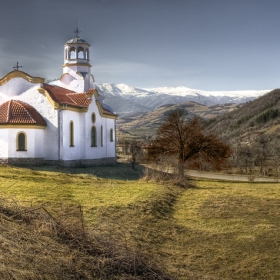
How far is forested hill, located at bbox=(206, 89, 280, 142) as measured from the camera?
76.9 meters

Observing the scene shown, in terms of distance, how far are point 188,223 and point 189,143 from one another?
1590 cm

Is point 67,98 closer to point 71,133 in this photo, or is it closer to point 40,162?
point 71,133

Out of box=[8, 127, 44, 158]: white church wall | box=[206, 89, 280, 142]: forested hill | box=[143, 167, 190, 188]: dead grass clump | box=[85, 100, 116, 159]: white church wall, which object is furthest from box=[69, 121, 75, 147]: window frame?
box=[206, 89, 280, 142]: forested hill

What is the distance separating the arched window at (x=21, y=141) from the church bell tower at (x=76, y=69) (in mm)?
10199

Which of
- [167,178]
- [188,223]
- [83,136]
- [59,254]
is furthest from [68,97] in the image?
[59,254]

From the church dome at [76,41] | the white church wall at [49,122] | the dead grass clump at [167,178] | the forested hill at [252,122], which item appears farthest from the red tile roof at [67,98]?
the forested hill at [252,122]

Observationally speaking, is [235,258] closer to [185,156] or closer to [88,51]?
[185,156]

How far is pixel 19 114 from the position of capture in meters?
28.2

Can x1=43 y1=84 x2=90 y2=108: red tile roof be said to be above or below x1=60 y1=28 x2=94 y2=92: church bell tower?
below

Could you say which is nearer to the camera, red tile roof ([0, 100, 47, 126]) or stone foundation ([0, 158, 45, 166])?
stone foundation ([0, 158, 45, 166])

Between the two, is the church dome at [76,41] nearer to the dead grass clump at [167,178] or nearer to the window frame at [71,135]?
the window frame at [71,135]

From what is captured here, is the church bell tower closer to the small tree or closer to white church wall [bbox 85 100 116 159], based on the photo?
white church wall [bbox 85 100 116 159]

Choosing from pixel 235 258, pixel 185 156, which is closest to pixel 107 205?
pixel 235 258

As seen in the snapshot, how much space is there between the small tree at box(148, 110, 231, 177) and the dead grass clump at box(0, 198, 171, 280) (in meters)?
20.0
